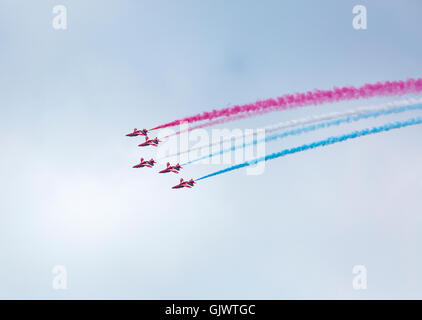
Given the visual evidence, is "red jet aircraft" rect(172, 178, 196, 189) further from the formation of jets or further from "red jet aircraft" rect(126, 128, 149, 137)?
"red jet aircraft" rect(126, 128, 149, 137)

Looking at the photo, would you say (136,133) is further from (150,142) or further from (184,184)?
(184,184)

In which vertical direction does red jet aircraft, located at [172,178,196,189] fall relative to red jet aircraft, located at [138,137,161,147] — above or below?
below

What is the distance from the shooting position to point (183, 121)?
52.1 m

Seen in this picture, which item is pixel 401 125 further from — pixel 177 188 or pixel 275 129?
pixel 177 188

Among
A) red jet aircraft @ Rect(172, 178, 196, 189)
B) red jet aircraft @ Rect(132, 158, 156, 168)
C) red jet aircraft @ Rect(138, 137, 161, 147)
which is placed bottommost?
red jet aircraft @ Rect(172, 178, 196, 189)

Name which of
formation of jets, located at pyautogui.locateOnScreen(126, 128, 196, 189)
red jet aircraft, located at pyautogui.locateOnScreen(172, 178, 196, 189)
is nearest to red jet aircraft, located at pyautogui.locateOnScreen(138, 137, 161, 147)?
formation of jets, located at pyautogui.locateOnScreen(126, 128, 196, 189)

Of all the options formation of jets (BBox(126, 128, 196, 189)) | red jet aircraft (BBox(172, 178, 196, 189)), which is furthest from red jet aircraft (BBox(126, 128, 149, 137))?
red jet aircraft (BBox(172, 178, 196, 189))

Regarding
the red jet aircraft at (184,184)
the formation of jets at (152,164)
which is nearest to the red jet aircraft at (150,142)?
the formation of jets at (152,164)

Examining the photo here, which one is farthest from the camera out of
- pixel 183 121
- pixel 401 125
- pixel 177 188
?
pixel 177 188

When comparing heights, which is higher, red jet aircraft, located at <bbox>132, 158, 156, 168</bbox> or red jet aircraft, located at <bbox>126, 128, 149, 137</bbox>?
red jet aircraft, located at <bbox>126, 128, 149, 137</bbox>

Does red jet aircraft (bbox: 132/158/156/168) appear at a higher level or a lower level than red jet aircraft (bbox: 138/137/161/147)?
lower

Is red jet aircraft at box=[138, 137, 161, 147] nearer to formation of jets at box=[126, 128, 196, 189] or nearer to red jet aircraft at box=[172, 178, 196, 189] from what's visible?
formation of jets at box=[126, 128, 196, 189]
